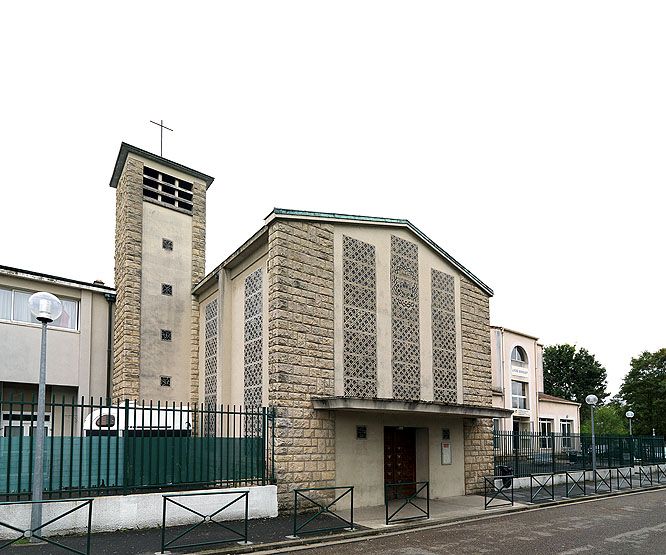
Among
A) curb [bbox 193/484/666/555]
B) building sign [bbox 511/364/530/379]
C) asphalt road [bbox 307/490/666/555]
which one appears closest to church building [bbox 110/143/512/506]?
curb [bbox 193/484/666/555]

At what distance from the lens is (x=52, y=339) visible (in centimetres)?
2002

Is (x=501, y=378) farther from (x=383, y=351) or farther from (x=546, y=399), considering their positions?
(x=383, y=351)

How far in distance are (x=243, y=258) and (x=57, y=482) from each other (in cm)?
771

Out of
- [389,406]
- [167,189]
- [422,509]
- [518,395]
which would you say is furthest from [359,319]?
[518,395]

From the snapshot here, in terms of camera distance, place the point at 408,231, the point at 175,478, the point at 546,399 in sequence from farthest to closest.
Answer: the point at 546,399
the point at 408,231
the point at 175,478

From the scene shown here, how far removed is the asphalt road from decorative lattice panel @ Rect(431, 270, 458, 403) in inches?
156

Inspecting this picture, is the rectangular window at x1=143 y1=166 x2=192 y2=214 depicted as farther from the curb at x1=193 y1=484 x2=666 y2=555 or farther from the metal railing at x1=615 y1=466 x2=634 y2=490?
the metal railing at x1=615 y1=466 x2=634 y2=490

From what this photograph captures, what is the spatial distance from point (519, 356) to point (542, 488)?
759 inches

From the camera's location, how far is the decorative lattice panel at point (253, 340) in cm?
1595

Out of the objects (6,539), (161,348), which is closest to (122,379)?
(161,348)

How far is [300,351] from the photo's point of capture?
14.9 meters

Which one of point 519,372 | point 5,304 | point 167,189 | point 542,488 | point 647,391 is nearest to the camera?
point 5,304

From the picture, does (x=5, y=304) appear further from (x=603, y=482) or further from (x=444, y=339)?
(x=603, y=482)

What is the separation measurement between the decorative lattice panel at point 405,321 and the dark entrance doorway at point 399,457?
3.84ft
